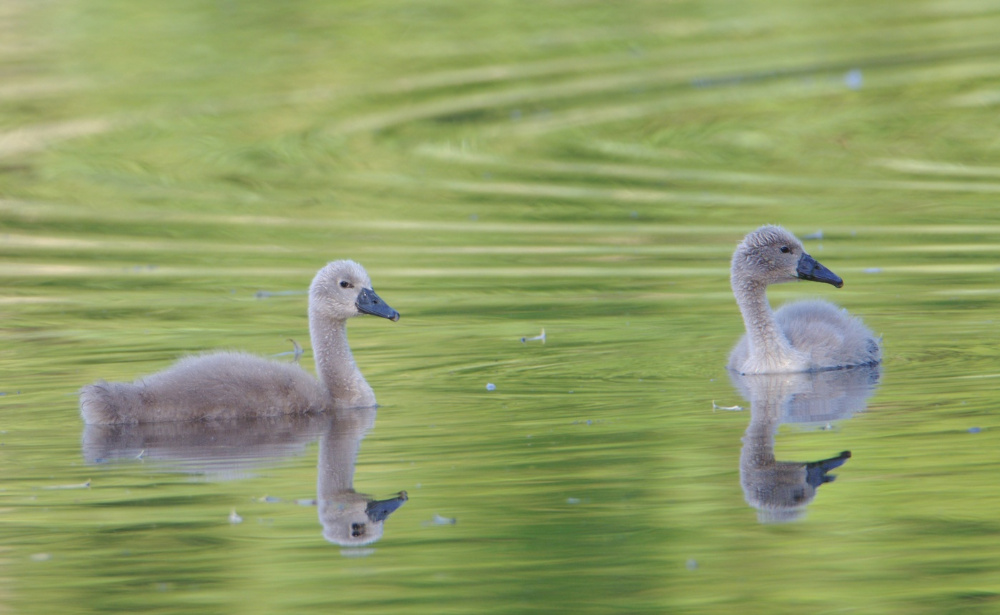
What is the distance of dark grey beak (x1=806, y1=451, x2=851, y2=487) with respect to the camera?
777cm

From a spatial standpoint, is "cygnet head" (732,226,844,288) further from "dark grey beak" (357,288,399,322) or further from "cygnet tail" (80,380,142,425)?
"cygnet tail" (80,380,142,425)

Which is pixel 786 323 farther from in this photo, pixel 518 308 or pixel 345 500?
pixel 345 500

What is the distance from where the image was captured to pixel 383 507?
762 centimetres

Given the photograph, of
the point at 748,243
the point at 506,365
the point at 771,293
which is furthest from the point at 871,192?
the point at 506,365

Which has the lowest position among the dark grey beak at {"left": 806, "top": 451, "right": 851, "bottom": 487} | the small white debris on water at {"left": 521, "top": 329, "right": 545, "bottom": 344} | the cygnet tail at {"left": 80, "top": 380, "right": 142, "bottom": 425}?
the small white debris on water at {"left": 521, "top": 329, "right": 545, "bottom": 344}

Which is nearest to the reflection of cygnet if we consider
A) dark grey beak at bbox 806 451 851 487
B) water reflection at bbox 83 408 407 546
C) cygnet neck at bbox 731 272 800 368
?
water reflection at bbox 83 408 407 546

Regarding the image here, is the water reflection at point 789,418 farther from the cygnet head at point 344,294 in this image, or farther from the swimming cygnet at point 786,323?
the cygnet head at point 344,294

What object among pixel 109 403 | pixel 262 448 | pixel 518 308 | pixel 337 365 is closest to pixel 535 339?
pixel 518 308

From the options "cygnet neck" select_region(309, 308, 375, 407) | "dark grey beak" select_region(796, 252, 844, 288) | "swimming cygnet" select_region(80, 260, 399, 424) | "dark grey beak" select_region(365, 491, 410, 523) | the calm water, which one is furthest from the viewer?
"dark grey beak" select_region(796, 252, 844, 288)

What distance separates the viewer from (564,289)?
43.7 ft

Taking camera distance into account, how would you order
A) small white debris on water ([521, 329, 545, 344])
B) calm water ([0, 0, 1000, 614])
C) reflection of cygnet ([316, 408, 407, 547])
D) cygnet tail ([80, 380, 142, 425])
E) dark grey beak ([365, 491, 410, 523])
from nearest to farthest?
1. calm water ([0, 0, 1000, 614])
2. reflection of cygnet ([316, 408, 407, 547])
3. dark grey beak ([365, 491, 410, 523])
4. cygnet tail ([80, 380, 142, 425])
5. small white debris on water ([521, 329, 545, 344])

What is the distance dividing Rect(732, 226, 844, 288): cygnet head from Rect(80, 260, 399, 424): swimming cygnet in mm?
2437

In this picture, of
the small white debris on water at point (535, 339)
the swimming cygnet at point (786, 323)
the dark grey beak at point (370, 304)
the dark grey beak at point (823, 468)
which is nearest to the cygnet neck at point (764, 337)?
the swimming cygnet at point (786, 323)

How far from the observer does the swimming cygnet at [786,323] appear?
10.8 m
